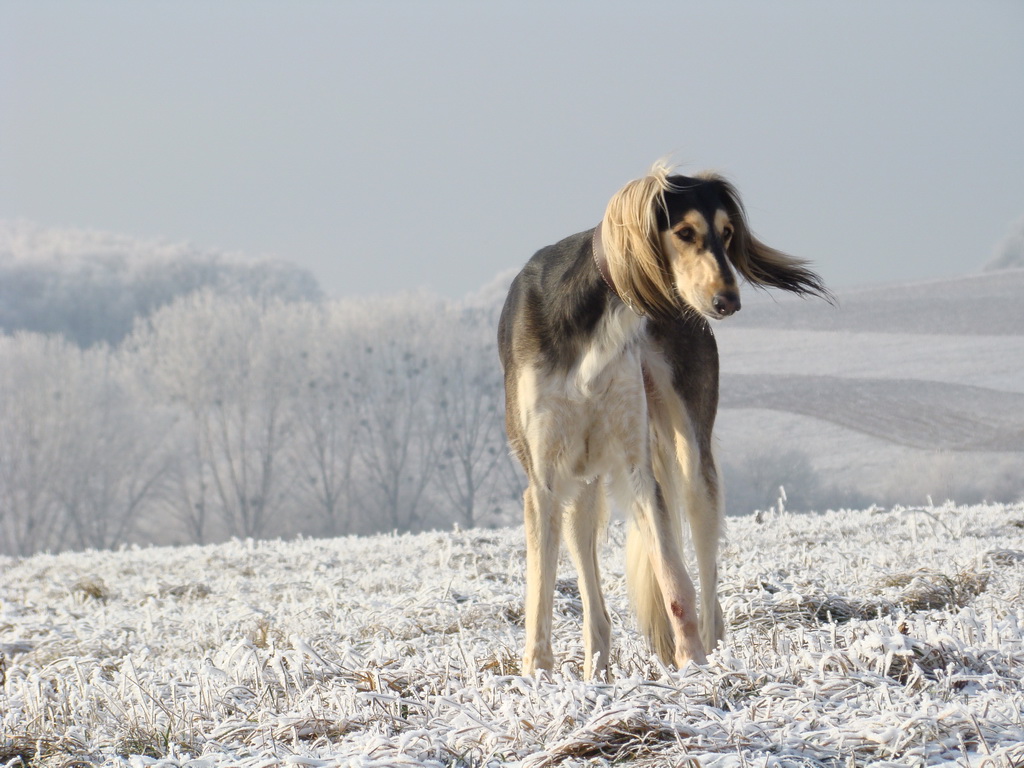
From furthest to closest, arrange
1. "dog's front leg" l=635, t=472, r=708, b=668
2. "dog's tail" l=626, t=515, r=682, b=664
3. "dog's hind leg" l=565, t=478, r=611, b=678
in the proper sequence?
"dog's tail" l=626, t=515, r=682, b=664
"dog's hind leg" l=565, t=478, r=611, b=678
"dog's front leg" l=635, t=472, r=708, b=668

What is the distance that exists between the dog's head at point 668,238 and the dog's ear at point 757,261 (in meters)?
0.01

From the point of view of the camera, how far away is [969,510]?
11.5 m

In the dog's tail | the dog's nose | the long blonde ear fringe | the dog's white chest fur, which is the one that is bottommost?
the dog's tail

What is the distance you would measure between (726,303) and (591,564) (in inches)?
57.5

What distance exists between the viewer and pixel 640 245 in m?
4.10

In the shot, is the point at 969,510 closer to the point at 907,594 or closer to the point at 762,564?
the point at 762,564

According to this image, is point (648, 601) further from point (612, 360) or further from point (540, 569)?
point (612, 360)

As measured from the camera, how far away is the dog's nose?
3857 millimetres

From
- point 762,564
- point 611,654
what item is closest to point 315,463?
point 762,564

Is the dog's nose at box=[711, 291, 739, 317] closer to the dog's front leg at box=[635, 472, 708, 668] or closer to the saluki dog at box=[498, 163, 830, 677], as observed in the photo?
the saluki dog at box=[498, 163, 830, 677]

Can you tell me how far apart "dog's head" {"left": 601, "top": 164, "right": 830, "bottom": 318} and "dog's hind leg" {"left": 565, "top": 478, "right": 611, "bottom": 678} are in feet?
3.23

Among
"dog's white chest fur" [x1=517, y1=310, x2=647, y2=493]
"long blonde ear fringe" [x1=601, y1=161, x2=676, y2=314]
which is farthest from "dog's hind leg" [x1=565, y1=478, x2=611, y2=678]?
"long blonde ear fringe" [x1=601, y1=161, x2=676, y2=314]

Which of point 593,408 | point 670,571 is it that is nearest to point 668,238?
point 593,408

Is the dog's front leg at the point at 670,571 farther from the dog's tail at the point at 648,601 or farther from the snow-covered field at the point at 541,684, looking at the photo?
the dog's tail at the point at 648,601
